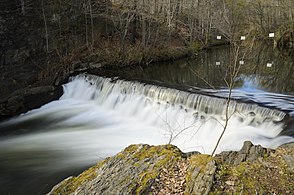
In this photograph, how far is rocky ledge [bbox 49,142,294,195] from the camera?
10.7ft

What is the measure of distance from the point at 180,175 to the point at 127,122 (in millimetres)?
7557

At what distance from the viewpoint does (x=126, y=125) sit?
427 inches

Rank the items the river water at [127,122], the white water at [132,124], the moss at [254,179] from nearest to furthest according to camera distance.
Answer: the moss at [254,179], the river water at [127,122], the white water at [132,124]

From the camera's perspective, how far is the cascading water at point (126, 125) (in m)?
8.22

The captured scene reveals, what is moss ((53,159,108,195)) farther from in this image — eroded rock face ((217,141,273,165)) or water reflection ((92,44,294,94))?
water reflection ((92,44,294,94))

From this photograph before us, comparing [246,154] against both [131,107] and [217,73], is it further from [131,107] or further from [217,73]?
[217,73]

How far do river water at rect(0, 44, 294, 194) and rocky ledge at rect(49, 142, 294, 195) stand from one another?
327cm

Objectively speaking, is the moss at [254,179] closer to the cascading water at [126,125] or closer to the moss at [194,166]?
the moss at [194,166]

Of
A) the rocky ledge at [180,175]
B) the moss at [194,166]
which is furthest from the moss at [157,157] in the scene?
the moss at [194,166]

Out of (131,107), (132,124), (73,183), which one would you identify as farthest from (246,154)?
(131,107)

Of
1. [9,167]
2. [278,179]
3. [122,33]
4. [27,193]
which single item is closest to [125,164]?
[278,179]

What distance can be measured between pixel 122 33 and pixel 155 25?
4.14 meters

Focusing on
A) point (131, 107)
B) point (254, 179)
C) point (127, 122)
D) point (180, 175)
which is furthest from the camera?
point (131, 107)

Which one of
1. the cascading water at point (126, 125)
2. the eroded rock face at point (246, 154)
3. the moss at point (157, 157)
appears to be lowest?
the cascading water at point (126, 125)
